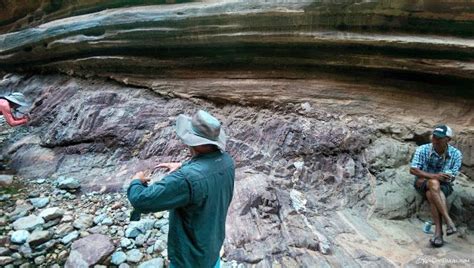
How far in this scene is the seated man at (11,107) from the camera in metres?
4.27

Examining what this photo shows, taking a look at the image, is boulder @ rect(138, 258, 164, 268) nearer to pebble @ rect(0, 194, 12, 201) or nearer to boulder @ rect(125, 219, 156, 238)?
boulder @ rect(125, 219, 156, 238)

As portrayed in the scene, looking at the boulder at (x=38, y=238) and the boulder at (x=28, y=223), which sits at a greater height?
the boulder at (x=28, y=223)

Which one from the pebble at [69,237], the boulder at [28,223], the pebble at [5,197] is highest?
the pebble at [5,197]

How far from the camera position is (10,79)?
20.3ft

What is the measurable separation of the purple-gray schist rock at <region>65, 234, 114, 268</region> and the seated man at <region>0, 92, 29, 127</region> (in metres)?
2.01

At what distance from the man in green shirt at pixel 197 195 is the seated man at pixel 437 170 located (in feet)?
8.59

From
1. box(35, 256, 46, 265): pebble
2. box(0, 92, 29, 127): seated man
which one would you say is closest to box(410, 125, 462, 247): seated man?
box(35, 256, 46, 265): pebble

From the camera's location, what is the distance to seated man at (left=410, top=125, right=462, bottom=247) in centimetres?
374

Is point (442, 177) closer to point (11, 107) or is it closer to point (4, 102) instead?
point (4, 102)

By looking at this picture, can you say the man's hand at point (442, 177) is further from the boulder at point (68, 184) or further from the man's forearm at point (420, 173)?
the boulder at point (68, 184)

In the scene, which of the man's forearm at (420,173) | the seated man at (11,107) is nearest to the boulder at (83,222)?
the seated man at (11,107)

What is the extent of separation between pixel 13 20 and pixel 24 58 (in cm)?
120

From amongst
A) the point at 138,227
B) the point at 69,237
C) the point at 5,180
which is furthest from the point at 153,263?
the point at 5,180

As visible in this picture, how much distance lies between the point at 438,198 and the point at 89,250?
3313 millimetres
